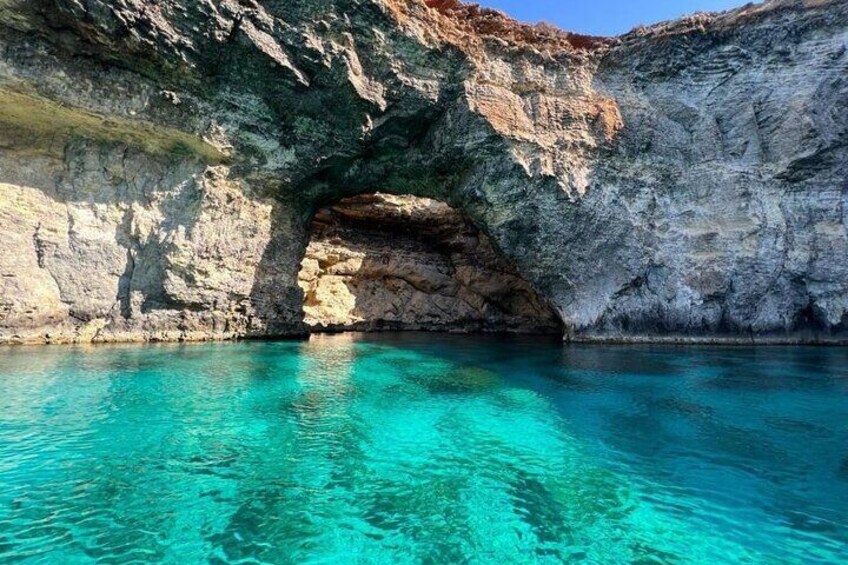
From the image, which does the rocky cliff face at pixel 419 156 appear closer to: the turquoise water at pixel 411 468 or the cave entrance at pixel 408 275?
the turquoise water at pixel 411 468

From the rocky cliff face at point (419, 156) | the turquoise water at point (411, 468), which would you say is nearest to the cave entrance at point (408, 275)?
the rocky cliff face at point (419, 156)

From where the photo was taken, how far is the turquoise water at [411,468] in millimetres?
4320

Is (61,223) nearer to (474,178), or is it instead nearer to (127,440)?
(127,440)

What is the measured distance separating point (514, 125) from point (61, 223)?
56.0ft

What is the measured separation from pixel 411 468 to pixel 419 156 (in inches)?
627

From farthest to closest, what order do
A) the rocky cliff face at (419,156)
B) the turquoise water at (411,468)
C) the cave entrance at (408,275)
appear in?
the cave entrance at (408,275) < the rocky cliff face at (419,156) < the turquoise water at (411,468)

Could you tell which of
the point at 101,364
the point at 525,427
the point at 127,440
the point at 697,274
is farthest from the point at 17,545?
the point at 697,274

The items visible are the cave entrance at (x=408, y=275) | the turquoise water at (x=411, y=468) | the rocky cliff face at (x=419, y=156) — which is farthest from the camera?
the cave entrance at (x=408, y=275)

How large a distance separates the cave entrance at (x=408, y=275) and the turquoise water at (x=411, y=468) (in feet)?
55.7

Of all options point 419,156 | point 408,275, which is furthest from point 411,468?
point 408,275

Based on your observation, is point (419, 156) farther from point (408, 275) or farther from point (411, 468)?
point (411, 468)

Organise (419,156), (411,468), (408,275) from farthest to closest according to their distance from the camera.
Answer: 1. (408,275)
2. (419,156)
3. (411,468)

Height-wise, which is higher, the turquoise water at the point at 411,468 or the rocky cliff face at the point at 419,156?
the rocky cliff face at the point at 419,156

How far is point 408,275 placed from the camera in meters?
31.0
